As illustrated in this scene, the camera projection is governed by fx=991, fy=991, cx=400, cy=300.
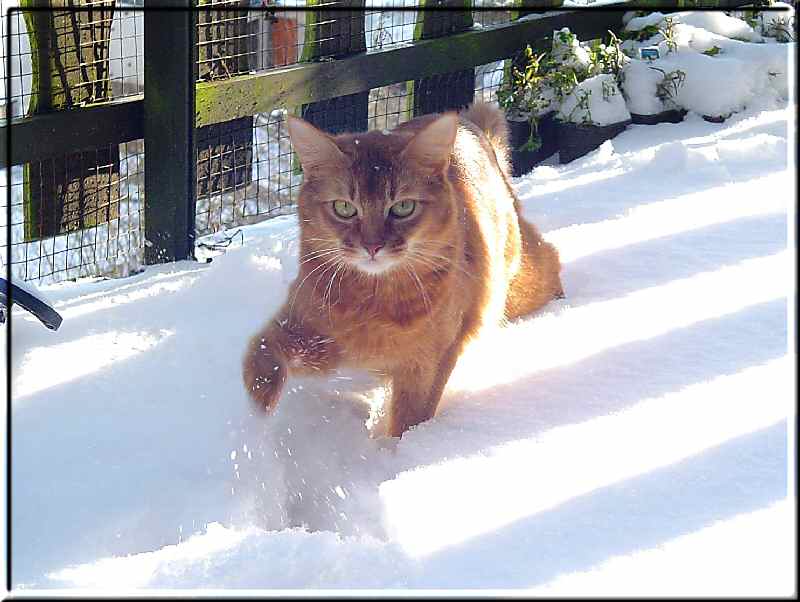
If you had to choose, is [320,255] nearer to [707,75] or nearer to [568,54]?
[568,54]

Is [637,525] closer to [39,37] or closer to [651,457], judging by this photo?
[651,457]

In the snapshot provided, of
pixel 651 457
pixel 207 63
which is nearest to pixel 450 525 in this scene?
pixel 651 457

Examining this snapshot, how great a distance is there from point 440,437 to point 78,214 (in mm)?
1505

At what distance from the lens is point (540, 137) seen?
3672 mm

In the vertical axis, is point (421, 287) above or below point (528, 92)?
below

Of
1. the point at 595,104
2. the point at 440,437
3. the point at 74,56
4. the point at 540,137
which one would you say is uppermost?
the point at 74,56

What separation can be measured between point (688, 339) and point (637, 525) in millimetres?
822

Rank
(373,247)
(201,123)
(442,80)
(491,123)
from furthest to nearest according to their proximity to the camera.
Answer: (442,80) → (201,123) → (491,123) → (373,247)

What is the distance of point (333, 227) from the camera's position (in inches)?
73.4

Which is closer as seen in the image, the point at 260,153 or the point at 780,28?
the point at 260,153

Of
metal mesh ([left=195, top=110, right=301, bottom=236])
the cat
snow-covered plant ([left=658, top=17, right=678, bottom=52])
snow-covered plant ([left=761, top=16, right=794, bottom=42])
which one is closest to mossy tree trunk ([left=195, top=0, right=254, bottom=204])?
metal mesh ([left=195, top=110, right=301, bottom=236])

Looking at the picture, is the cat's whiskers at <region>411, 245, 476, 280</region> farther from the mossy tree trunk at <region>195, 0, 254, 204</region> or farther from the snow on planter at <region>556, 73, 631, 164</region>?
the snow on planter at <region>556, 73, 631, 164</region>

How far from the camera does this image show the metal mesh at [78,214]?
2.75 m

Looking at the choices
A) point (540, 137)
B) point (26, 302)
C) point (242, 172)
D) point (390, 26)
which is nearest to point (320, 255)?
point (26, 302)
